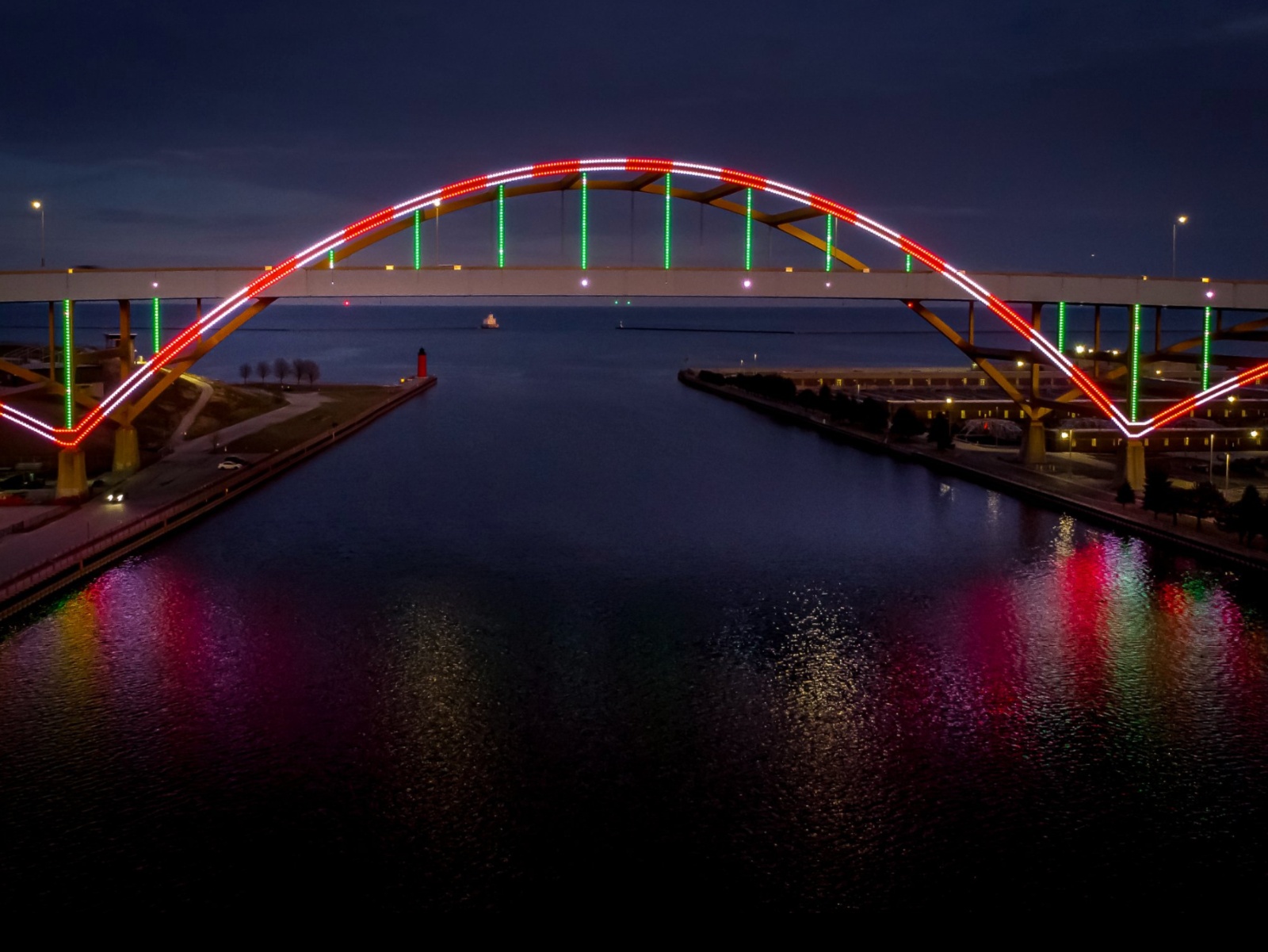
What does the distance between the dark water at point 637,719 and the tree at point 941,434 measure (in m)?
13.8

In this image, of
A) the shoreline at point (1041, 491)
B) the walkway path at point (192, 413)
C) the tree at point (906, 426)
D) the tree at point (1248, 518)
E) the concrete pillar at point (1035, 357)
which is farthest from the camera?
the tree at point (906, 426)

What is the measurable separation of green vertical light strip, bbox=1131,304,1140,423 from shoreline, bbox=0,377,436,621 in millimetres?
27800

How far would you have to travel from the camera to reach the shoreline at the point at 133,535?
24516mm

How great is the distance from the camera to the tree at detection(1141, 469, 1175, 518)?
33469 millimetres

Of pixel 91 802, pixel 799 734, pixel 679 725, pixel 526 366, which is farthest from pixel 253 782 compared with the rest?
pixel 526 366

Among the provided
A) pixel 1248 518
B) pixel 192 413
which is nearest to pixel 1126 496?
pixel 1248 518

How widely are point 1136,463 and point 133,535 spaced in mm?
28566

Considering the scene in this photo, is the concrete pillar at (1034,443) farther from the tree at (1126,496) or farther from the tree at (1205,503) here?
the tree at (1205,503)

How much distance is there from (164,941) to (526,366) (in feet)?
395

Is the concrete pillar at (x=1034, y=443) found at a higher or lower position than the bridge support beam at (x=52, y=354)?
lower

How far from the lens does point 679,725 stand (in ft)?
62.3

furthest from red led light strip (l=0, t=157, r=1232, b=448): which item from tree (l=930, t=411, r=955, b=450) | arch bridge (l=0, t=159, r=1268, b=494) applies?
tree (l=930, t=411, r=955, b=450)

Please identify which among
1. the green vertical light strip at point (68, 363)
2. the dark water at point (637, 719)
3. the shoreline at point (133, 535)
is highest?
the green vertical light strip at point (68, 363)

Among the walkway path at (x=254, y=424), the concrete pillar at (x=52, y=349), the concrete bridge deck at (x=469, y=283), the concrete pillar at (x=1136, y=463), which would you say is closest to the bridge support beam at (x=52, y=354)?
the concrete pillar at (x=52, y=349)
